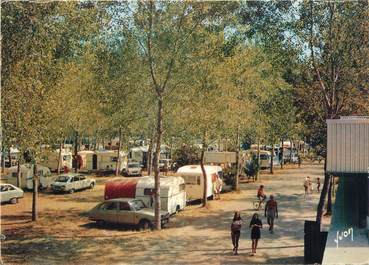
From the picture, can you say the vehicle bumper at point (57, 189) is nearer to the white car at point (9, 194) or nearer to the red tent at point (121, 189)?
the white car at point (9, 194)

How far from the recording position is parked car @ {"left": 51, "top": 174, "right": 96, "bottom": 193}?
3416 cm

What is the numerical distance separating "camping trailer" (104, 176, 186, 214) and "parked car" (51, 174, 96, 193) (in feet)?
28.2

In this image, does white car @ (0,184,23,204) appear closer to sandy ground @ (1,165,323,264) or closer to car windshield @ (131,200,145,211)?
sandy ground @ (1,165,323,264)

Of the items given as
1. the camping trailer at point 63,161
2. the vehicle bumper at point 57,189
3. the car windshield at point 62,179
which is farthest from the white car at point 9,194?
the camping trailer at point 63,161

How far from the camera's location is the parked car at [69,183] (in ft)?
112

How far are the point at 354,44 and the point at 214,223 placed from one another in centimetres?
1024

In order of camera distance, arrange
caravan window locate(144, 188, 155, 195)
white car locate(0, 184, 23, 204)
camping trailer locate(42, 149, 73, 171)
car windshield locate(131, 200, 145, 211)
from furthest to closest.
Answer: camping trailer locate(42, 149, 73, 171), white car locate(0, 184, 23, 204), caravan window locate(144, 188, 155, 195), car windshield locate(131, 200, 145, 211)

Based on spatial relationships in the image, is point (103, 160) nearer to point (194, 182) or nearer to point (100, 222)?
point (194, 182)

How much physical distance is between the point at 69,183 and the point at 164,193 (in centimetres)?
1188

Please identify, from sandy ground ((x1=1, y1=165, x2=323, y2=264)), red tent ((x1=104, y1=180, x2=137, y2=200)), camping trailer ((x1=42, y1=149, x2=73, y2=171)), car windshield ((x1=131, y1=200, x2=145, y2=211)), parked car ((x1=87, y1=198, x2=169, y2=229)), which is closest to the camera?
sandy ground ((x1=1, y1=165, x2=323, y2=264))

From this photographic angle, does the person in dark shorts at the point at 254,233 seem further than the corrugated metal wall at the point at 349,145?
Yes

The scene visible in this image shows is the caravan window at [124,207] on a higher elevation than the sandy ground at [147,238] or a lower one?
higher

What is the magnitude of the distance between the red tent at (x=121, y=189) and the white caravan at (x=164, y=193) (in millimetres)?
312

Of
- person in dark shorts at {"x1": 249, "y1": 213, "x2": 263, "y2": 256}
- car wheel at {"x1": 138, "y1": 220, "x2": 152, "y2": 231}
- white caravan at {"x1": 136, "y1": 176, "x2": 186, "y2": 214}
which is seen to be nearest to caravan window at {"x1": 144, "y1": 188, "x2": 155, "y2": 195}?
white caravan at {"x1": 136, "y1": 176, "x2": 186, "y2": 214}
